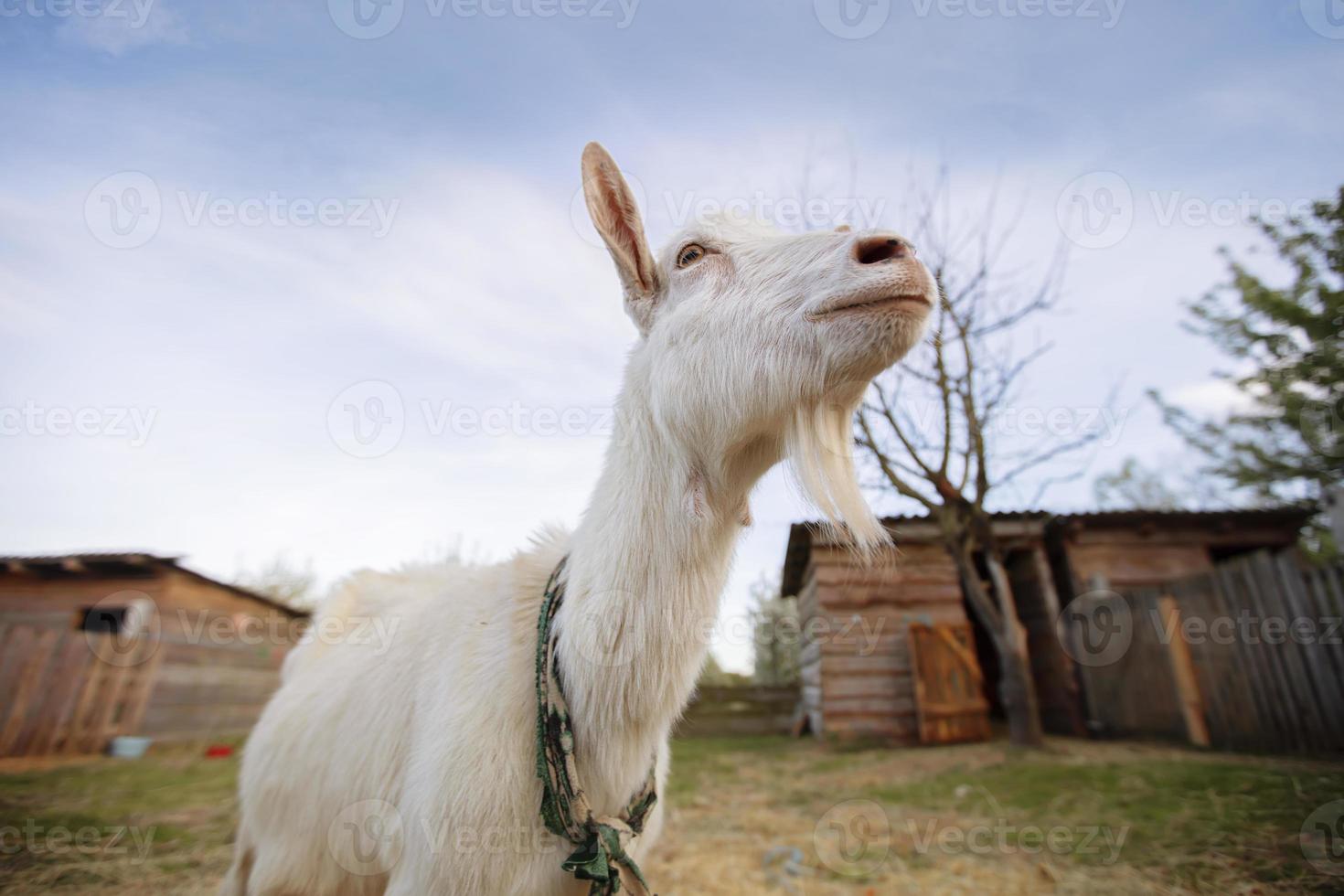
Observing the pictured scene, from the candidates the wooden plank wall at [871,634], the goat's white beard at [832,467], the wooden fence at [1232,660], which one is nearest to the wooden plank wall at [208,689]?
the wooden plank wall at [871,634]

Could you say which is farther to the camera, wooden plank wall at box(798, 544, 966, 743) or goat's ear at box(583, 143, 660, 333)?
wooden plank wall at box(798, 544, 966, 743)

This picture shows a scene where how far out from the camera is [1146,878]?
11.6 ft

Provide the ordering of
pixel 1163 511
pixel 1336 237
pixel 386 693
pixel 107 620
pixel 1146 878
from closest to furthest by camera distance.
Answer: pixel 386 693, pixel 1146 878, pixel 1163 511, pixel 1336 237, pixel 107 620

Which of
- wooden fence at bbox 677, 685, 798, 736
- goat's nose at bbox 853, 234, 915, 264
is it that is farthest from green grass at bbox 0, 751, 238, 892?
wooden fence at bbox 677, 685, 798, 736

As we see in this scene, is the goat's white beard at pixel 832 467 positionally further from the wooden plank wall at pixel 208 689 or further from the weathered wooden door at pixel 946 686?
the wooden plank wall at pixel 208 689

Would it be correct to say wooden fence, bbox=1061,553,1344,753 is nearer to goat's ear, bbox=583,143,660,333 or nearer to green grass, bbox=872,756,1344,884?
green grass, bbox=872,756,1344,884

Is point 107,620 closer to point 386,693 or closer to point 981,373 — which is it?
point 386,693

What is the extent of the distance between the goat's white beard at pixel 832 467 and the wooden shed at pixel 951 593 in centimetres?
886

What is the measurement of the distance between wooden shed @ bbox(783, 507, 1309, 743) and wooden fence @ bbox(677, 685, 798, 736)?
1.41m

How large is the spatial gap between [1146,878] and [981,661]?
13.1 m

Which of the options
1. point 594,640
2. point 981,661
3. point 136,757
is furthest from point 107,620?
point 981,661

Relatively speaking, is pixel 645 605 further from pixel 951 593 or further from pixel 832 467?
pixel 951 593

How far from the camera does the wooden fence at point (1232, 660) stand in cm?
658

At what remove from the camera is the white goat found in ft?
5.21
